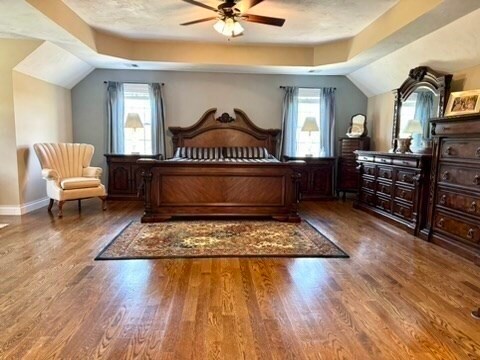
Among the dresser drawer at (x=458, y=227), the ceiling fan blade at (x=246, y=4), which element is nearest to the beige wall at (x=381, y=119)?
the dresser drawer at (x=458, y=227)

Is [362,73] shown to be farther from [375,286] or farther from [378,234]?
[375,286]

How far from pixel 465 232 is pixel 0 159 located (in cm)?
627

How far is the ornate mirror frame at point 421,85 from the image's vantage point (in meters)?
4.34

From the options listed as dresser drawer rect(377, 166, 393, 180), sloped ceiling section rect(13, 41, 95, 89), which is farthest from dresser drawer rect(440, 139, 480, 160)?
sloped ceiling section rect(13, 41, 95, 89)

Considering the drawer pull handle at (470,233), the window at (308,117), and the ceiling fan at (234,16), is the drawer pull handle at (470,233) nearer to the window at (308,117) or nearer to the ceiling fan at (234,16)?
the ceiling fan at (234,16)

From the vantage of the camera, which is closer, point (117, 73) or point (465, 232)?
point (465, 232)

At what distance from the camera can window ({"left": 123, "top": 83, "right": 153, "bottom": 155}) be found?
21.7ft

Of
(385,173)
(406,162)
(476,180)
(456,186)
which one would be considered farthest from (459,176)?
(385,173)

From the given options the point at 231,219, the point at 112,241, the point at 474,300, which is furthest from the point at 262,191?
the point at 474,300

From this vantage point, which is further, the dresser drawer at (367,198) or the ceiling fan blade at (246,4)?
the dresser drawer at (367,198)

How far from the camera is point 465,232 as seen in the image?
3395 mm

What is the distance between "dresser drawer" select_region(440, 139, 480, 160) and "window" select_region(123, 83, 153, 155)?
514cm

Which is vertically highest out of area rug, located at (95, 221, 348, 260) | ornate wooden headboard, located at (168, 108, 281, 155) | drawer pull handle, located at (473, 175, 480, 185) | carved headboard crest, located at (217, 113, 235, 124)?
carved headboard crest, located at (217, 113, 235, 124)

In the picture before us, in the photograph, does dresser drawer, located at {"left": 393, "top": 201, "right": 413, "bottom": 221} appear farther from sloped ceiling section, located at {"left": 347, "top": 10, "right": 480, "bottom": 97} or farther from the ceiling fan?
the ceiling fan
